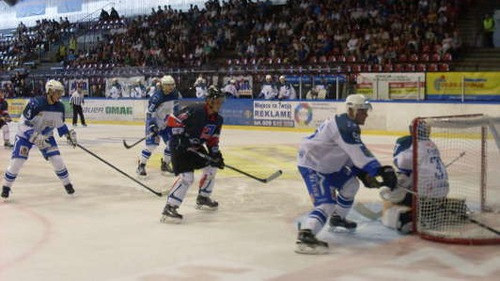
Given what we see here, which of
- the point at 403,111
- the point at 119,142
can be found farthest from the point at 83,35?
the point at 403,111

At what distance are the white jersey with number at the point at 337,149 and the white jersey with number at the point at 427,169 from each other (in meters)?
0.67

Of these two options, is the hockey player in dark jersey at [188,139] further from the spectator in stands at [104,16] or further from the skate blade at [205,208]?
the spectator in stands at [104,16]

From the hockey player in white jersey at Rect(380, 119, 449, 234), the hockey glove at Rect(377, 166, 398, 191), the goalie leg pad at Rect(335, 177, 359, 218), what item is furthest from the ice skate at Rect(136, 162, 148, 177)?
the hockey glove at Rect(377, 166, 398, 191)

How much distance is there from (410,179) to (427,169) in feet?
0.81

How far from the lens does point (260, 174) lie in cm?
927

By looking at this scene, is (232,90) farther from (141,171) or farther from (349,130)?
(349,130)

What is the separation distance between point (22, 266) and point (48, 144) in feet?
9.85

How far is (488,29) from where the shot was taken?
18.4 m

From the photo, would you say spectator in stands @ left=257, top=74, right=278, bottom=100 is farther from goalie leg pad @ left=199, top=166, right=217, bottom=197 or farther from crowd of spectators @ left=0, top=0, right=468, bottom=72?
goalie leg pad @ left=199, top=166, right=217, bottom=197

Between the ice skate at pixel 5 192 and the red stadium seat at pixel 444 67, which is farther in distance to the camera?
the red stadium seat at pixel 444 67

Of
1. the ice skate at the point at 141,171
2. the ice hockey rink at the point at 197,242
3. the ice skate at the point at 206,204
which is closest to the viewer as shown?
the ice hockey rink at the point at 197,242

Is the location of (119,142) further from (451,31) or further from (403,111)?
Result: (451,31)

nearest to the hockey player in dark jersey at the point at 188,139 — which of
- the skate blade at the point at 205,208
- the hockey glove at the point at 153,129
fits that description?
the skate blade at the point at 205,208

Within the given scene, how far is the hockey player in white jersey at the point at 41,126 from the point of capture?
7.18m
